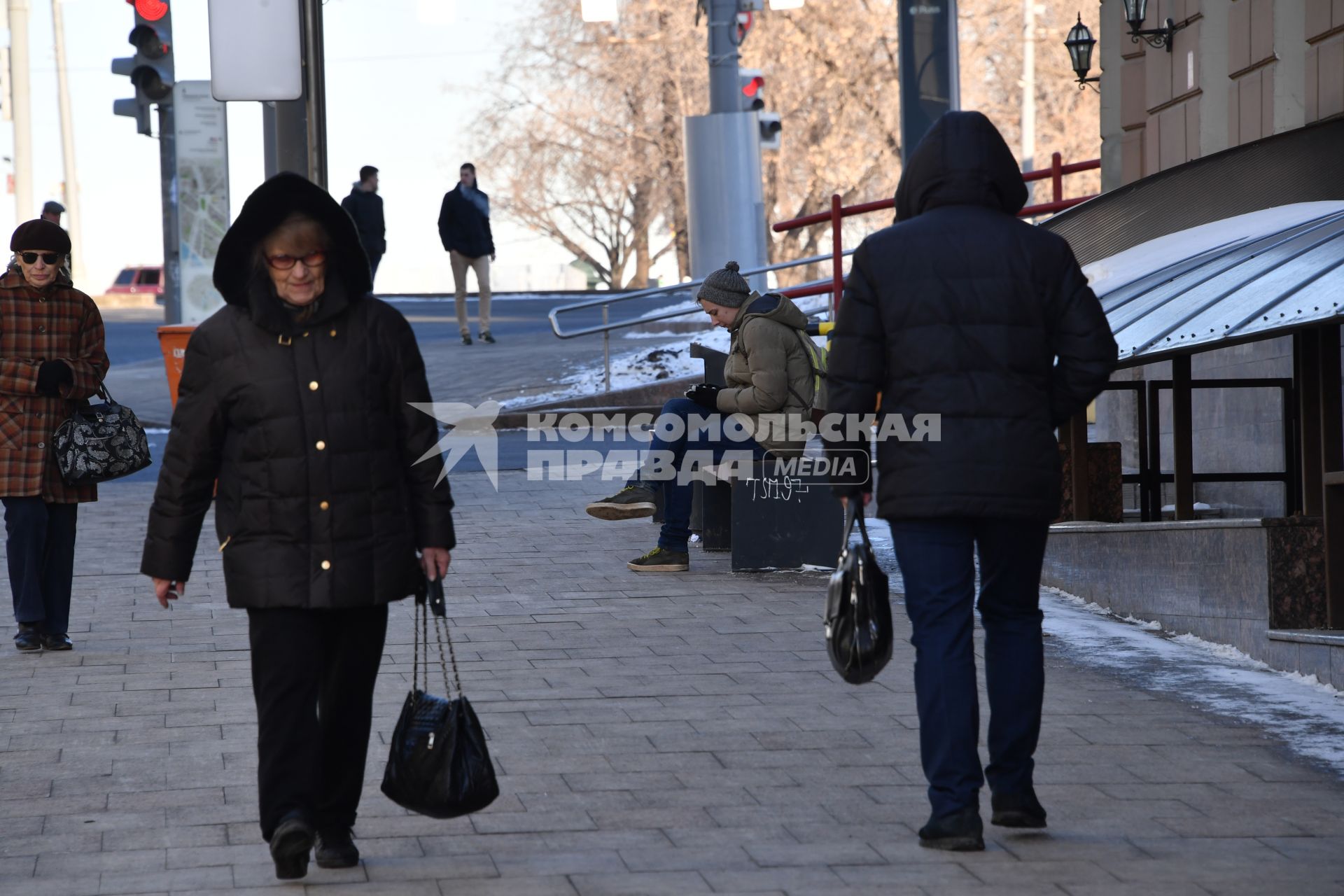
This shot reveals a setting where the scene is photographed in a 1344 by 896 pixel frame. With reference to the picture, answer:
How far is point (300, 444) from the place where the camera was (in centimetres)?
431

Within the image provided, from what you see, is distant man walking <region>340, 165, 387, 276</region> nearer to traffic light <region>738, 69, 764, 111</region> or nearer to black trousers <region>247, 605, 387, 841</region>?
traffic light <region>738, 69, 764, 111</region>

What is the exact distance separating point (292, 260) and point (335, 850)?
1.39 meters

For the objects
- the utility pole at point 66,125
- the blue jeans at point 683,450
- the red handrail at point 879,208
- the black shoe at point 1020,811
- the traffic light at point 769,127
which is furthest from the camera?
the utility pole at point 66,125

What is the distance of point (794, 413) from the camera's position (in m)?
8.70

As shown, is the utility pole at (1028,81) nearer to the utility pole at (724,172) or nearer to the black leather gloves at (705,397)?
the utility pole at (724,172)

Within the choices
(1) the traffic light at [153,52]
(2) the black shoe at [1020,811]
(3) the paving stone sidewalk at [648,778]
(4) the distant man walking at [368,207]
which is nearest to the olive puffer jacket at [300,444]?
(3) the paving stone sidewalk at [648,778]

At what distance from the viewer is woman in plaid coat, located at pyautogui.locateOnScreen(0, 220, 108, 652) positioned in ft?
23.4

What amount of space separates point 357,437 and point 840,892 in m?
1.51

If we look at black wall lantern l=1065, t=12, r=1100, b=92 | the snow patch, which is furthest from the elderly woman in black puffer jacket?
black wall lantern l=1065, t=12, r=1100, b=92

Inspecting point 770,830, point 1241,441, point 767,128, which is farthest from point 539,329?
point 770,830

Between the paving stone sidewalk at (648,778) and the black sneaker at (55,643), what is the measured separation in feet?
0.33

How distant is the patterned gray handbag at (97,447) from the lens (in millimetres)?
7070

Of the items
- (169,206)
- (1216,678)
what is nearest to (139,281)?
(169,206)

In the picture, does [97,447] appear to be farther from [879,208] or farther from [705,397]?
[879,208]
